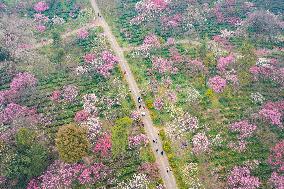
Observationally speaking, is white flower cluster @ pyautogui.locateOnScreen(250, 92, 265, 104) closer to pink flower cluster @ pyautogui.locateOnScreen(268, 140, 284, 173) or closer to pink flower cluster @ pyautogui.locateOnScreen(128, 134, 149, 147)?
pink flower cluster @ pyautogui.locateOnScreen(268, 140, 284, 173)

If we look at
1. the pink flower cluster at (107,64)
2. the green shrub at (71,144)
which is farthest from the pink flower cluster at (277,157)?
the pink flower cluster at (107,64)

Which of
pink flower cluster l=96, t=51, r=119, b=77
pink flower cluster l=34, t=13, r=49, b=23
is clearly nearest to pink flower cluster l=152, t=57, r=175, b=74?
pink flower cluster l=96, t=51, r=119, b=77

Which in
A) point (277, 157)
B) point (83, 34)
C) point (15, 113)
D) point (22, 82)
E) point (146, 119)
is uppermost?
point (83, 34)

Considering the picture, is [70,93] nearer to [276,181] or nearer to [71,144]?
[71,144]

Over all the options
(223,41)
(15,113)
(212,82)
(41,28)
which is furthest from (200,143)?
(41,28)

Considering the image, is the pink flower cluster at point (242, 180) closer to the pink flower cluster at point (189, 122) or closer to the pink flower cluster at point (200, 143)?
the pink flower cluster at point (200, 143)
